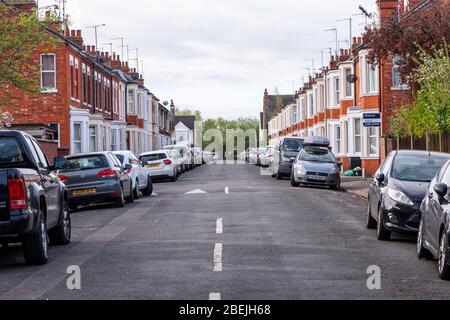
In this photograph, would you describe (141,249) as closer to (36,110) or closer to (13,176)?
(13,176)

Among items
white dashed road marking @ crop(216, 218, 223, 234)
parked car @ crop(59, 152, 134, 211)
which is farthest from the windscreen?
white dashed road marking @ crop(216, 218, 223, 234)

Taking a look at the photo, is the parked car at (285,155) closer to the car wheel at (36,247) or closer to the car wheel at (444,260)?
the car wheel at (36,247)

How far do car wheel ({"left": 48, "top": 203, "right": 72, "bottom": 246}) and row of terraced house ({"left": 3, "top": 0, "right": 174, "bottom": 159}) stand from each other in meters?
16.6

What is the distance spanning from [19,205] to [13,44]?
15194 mm

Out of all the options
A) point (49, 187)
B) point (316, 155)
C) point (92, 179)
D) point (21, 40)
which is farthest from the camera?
point (316, 155)

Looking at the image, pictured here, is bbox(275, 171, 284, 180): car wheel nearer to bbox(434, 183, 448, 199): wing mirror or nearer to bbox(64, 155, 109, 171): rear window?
bbox(64, 155, 109, 171): rear window

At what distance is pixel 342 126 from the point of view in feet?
183

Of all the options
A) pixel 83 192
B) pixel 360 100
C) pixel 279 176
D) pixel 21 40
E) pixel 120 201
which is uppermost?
pixel 21 40

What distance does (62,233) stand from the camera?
15.8 m

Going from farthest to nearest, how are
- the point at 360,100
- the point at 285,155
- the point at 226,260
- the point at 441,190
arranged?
the point at 360,100 < the point at 285,155 < the point at 226,260 < the point at 441,190

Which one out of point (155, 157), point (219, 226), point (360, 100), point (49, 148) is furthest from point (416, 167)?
point (360, 100)

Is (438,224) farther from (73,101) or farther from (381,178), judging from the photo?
(73,101)

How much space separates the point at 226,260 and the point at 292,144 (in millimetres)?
32494

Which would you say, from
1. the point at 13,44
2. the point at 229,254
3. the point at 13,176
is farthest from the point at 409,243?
the point at 13,44
